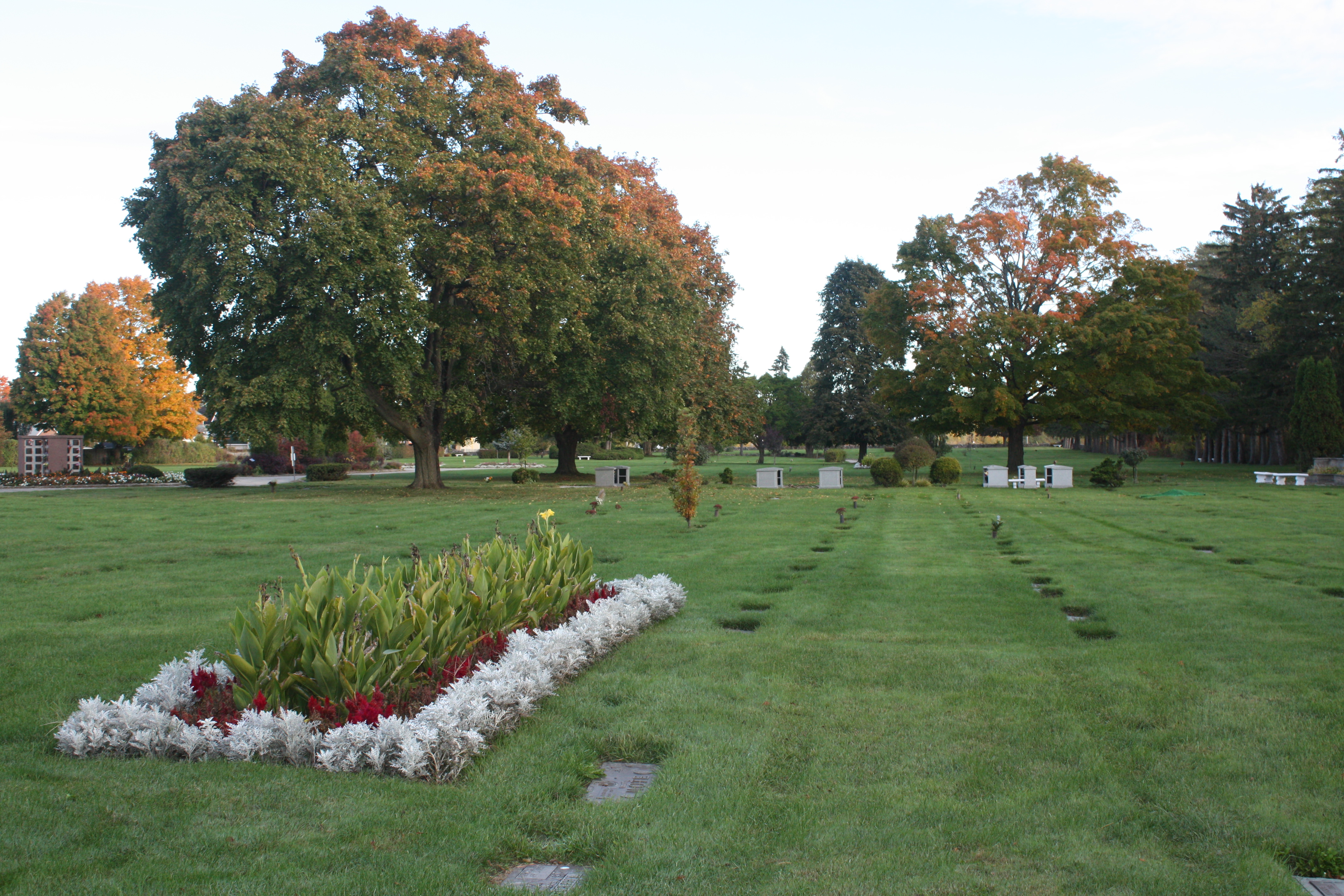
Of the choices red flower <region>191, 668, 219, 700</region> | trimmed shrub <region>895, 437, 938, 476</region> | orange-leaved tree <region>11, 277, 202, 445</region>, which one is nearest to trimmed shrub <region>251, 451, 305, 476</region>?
orange-leaved tree <region>11, 277, 202, 445</region>

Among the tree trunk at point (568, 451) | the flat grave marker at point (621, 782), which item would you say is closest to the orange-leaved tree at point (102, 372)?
the tree trunk at point (568, 451)

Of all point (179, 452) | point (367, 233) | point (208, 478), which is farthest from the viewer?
point (179, 452)

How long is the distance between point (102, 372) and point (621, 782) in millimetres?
43575

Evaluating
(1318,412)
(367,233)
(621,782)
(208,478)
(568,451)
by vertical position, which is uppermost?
(367,233)

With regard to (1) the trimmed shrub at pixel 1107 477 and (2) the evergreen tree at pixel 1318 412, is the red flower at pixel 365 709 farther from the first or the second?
(2) the evergreen tree at pixel 1318 412

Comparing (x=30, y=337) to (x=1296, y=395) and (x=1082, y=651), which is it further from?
(x=1296, y=395)

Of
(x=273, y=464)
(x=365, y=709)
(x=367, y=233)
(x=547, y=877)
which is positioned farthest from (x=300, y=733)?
(x=273, y=464)

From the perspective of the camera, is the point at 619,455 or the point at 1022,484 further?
the point at 619,455

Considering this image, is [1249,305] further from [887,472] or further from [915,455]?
[887,472]

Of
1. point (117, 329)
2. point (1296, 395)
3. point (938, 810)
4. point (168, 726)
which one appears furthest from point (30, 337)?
point (1296, 395)

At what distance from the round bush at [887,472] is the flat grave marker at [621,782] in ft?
75.2

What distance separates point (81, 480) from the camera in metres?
29.7

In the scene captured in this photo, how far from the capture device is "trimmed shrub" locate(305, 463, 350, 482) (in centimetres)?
3155

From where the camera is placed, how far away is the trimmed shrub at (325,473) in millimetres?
31547
